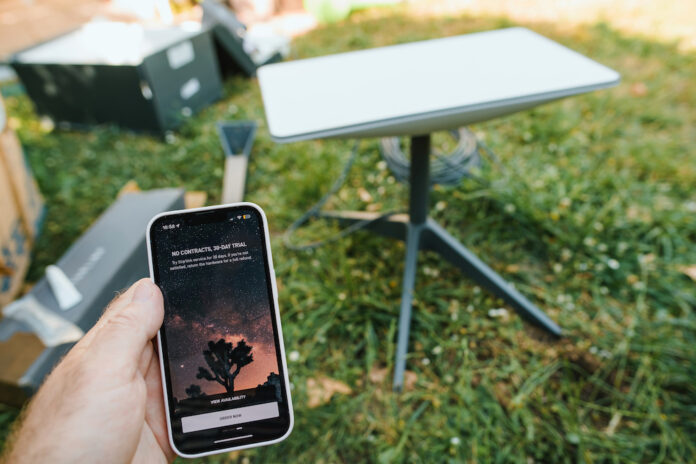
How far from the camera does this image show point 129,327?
77 centimetres

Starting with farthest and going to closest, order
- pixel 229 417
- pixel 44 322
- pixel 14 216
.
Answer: pixel 14 216, pixel 44 322, pixel 229 417

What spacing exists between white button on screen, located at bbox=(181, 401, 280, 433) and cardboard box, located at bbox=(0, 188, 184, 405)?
835 mm

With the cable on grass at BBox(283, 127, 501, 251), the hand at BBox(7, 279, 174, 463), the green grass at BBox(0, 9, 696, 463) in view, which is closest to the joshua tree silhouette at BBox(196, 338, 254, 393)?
the hand at BBox(7, 279, 174, 463)

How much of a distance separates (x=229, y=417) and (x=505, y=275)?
1.34 metres

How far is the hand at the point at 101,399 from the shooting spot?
68 cm

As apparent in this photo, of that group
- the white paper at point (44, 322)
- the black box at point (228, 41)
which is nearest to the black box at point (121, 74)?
the black box at point (228, 41)

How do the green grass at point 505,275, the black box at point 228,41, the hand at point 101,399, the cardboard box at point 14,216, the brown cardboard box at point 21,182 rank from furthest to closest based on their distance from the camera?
the black box at point 228,41
the brown cardboard box at point 21,182
the cardboard box at point 14,216
the green grass at point 505,275
the hand at point 101,399

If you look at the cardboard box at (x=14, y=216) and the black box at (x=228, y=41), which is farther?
the black box at (x=228, y=41)

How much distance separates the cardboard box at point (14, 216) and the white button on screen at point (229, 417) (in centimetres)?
147

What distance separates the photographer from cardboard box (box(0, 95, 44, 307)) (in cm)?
181

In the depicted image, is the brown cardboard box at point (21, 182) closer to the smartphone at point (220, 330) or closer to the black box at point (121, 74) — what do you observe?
the black box at point (121, 74)

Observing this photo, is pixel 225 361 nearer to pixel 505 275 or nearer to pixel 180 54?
pixel 505 275

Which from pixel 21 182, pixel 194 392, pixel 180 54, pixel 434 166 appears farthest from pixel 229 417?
pixel 180 54

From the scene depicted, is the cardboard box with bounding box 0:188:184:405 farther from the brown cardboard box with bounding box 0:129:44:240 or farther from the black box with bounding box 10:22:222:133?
the black box with bounding box 10:22:222:133
